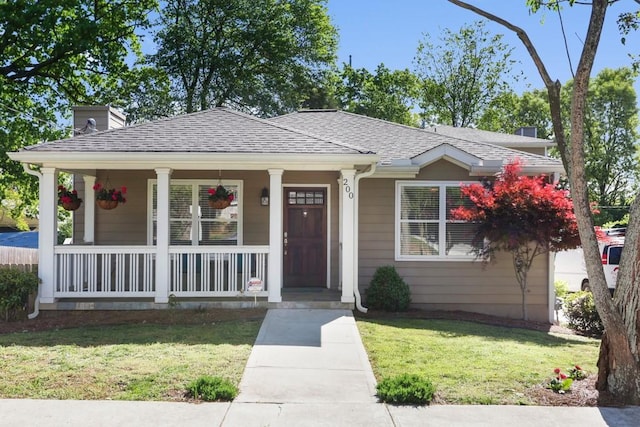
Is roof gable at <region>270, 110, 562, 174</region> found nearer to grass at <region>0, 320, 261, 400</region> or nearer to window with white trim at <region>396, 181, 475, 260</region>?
window with white trim at <region>396, 181, 475, 260</region>

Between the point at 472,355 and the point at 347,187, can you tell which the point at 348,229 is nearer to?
the point at 347,187

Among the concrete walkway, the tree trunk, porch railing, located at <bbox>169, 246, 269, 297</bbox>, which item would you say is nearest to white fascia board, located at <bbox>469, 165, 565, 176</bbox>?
porch railing, located at <bbox>169, 246, 269, 297</bbox>

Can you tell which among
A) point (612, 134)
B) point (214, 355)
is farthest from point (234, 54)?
point (612, 134)

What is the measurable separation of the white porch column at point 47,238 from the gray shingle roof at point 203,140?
64 cm

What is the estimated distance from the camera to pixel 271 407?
449 cm

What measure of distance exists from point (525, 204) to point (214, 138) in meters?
5.73

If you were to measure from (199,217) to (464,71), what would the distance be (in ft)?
88.2

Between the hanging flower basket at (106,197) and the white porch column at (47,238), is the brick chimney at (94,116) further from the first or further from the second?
the white porch column at (47,238)

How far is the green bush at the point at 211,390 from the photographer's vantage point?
15.3 ft

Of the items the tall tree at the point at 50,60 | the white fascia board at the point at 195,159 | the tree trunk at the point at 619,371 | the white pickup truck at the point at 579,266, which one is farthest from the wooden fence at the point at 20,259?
the white pickup truck at the point at 579,266

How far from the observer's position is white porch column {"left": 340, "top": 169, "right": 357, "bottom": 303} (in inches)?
344

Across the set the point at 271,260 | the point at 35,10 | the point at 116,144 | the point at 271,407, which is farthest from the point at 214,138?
the point at 35,10

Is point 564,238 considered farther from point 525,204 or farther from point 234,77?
point 234,77

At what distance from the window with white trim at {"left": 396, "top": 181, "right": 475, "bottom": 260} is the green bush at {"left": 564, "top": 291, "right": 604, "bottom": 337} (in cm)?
223
